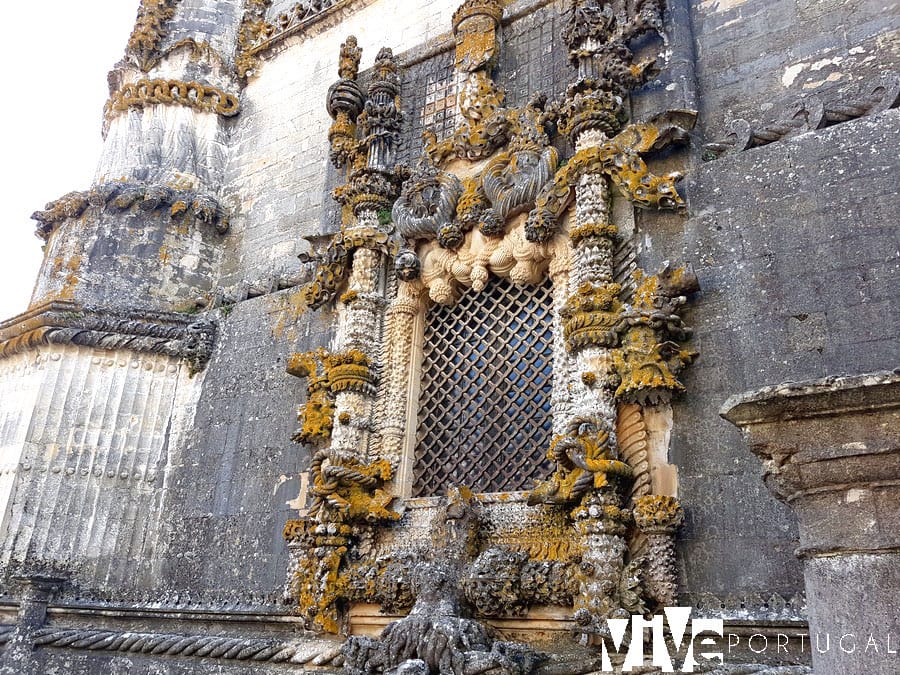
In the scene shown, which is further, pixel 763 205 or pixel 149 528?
pixel 149 528

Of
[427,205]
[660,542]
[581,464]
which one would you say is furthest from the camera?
[427,205]

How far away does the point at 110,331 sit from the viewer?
9609 mm

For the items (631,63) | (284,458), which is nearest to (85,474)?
(284,458)

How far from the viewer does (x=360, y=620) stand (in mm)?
7133

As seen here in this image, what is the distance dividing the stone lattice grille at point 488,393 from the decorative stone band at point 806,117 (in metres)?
2.16

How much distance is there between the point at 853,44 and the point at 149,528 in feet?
29.4

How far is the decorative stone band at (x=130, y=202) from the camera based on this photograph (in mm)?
10664

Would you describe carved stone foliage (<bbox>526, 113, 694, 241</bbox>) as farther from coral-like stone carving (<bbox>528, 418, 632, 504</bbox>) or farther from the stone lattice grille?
coral-like stone carving (<bbox>528, 418, 632, 504</bbox>)

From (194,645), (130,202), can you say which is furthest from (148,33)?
(194,645)

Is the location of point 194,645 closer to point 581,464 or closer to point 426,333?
point 426,333

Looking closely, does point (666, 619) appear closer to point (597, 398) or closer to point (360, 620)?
point (597, 398)

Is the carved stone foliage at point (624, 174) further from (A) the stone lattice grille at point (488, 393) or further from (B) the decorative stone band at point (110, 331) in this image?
(B) the decorative stone band at point (110, 331)

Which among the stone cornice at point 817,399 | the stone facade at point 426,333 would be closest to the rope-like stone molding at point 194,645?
the stone facade at point 426,333

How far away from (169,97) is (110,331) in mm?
4216
